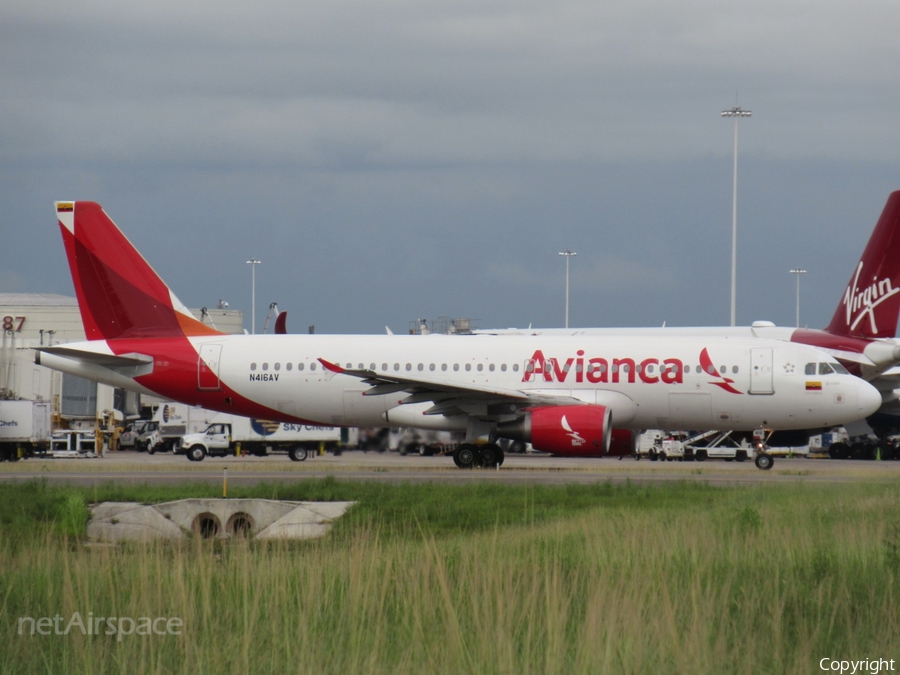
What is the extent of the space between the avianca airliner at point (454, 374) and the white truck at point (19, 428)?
1727 cm

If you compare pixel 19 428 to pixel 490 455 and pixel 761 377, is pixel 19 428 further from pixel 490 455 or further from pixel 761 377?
pixel 761 377

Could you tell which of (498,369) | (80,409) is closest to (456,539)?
(498,369)

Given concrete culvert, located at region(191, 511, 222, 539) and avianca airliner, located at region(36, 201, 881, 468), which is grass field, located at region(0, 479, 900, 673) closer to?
concrete culvert, located at region(191, 511, 222, 539)

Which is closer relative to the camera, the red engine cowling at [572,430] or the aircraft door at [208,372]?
the red engine cowling at [572,430]

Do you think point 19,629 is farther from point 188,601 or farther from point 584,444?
point 584,444

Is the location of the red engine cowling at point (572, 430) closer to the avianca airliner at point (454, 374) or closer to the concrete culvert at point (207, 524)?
the avianca airliner at point (454, 374)

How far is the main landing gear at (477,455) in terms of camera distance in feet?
96.4

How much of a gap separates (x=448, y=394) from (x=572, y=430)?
343 cm

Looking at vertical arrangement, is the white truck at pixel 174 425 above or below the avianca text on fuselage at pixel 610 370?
below

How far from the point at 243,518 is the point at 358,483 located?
11.8ft

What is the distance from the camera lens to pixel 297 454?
48.0m

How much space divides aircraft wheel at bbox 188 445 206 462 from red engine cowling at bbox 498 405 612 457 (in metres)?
25.6

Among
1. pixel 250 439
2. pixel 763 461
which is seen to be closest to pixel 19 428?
pixel 250 439

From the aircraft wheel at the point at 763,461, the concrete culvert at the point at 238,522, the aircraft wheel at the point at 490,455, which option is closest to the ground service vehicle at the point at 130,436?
the aircraft wheel at the point at 490,455
